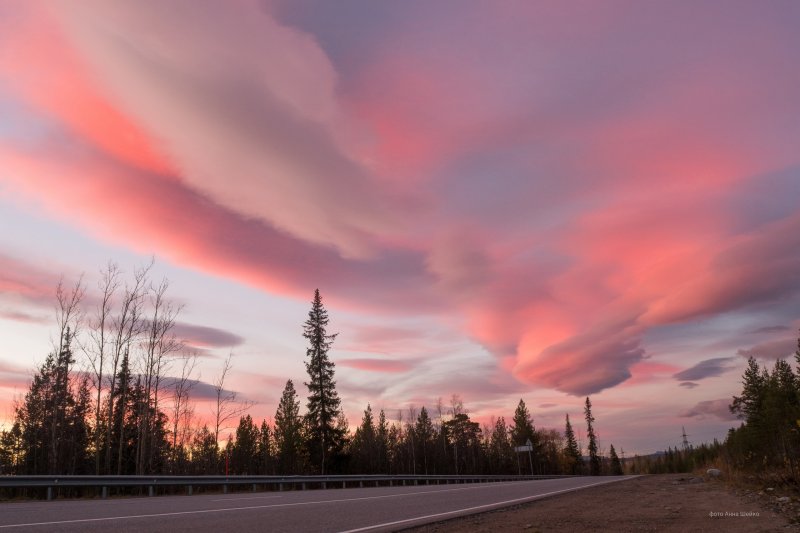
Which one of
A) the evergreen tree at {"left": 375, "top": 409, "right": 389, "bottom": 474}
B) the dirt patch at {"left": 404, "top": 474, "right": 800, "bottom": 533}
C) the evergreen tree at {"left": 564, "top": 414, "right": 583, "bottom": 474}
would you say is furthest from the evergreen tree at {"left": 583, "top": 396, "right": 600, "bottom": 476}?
the dirt patch at {"left": 404, "top": 474, "right": 800, "bottom": 533}

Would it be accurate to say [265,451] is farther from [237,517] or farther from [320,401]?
[237,517]

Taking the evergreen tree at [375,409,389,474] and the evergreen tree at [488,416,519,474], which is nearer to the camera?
the evergreen tree at [375,409,389,474]

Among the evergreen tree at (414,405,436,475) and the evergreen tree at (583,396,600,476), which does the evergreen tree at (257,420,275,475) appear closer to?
the evergreen tree at (414,405,436,475)

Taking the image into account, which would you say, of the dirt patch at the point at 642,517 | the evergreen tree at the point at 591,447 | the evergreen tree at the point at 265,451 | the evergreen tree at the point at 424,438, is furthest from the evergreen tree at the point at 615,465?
the dirt patch at the point at 642,517

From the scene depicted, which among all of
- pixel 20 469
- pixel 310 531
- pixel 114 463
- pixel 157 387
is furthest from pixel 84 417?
pixel 310 531

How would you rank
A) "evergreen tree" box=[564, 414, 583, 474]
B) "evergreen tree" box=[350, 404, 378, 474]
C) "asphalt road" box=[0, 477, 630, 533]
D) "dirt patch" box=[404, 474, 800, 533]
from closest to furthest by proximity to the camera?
"asphalt road" box=[0, 477, 630, 533]
"dirt patch" box=[404, 474, 800, 533]
"evergreen tree" box=[350, 404, 378, 474]
"evergreen tree" box=[564, 414, 583, 474]

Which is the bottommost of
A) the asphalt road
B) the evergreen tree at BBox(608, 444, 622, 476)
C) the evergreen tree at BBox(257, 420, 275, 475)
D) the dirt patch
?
the evergreen tree at BBox(608, 444, 622, 476)

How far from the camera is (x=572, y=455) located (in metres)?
131

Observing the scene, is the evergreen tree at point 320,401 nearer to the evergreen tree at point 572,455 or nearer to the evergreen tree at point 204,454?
the evergreen tree at point 204,454

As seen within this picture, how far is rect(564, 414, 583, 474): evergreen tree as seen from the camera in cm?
12938

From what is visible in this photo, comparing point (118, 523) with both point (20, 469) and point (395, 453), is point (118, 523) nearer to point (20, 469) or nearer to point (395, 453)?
point (20, 469)

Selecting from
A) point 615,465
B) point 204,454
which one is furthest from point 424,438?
point 615,465

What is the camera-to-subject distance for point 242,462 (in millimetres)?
95875

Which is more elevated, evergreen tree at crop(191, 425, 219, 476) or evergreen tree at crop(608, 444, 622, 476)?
evergreen tree at crop(191, 425, 219, 476)
